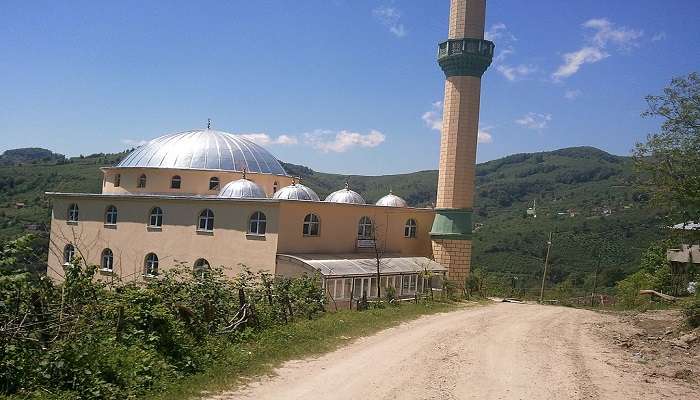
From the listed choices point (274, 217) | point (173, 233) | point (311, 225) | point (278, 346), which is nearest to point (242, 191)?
point (274, 217)

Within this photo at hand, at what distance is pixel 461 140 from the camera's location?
28.5 metres

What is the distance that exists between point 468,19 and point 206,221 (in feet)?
54.0

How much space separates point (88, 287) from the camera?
9477mm

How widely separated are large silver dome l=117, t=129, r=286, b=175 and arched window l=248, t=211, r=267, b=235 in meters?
7.42

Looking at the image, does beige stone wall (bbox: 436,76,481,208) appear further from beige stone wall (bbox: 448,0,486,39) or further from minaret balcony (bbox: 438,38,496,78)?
beige stone wall (bbox: 448,0,486,39)

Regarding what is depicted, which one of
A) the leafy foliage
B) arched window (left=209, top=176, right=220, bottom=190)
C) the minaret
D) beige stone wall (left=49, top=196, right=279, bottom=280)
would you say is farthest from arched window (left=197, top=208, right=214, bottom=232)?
the leafy foliage

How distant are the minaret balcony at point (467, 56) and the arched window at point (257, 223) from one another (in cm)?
1237

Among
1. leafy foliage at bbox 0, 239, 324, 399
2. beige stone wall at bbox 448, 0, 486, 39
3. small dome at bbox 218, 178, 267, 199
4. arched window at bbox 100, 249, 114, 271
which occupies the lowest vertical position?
arched window at bbox 100, 249, 114, 271

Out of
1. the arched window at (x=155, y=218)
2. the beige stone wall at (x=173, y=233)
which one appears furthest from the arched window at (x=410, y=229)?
the arched window at (x=155, y=218)

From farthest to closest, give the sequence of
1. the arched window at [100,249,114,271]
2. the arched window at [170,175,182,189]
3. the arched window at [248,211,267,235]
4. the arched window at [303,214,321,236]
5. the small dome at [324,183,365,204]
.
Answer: the arched window at [170,175,182,189], the small dome at [324,183,365,204], the arched window at [100,249,114,271], the arched window at [303,214,321,236], the arched window at [248,211,267,235]

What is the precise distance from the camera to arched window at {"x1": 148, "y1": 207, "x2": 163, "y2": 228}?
2734 cm

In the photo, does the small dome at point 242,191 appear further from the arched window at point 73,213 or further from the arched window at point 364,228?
the arched window at point 73,213

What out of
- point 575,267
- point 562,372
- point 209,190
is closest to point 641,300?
point 562,372

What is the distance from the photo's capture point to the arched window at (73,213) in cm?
3036
